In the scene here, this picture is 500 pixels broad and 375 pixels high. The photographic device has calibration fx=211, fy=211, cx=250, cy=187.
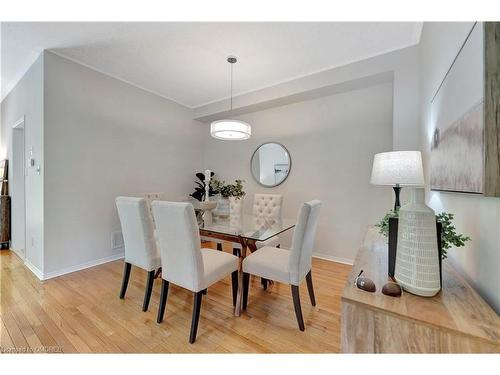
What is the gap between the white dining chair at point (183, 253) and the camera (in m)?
1.46

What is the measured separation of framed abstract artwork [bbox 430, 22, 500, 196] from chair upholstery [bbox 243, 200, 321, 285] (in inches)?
32.5

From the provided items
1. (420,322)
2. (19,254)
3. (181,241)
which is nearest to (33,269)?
(19,254)

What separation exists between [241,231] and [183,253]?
24.5 inches

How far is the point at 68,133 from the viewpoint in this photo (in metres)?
2.60

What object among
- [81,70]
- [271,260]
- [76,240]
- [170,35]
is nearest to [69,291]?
[76,240]

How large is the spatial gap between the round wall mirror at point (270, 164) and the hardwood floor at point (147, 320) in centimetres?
169

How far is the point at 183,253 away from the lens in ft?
5.01

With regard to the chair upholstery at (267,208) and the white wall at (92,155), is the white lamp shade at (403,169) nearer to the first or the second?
the chair upholstery at (267,208)

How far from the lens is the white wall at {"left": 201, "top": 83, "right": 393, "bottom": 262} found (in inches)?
110

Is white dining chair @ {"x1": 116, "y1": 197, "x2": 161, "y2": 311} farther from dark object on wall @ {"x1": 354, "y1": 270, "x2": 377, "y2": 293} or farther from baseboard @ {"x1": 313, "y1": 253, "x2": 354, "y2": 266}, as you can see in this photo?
baseboard @ {"x1": 313, "y1": 253, "x2": 354, "y2": 266}

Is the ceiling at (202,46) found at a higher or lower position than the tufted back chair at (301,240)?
higher

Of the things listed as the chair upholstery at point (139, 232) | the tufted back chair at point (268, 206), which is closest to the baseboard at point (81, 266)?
the chair upholstery at point (139, 232)
